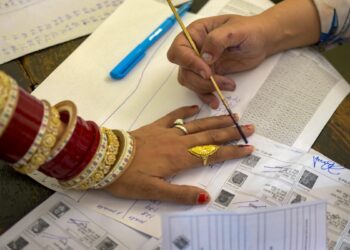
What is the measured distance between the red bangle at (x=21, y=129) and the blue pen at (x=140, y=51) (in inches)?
11.3

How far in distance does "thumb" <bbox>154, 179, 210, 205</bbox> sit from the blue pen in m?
0.26

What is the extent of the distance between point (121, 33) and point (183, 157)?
1.12 feet

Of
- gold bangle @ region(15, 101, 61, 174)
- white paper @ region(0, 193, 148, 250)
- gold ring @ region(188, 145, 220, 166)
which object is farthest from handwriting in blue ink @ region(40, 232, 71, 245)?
gold ring @ region(188, 145, 220, 166)

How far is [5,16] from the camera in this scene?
0.89m

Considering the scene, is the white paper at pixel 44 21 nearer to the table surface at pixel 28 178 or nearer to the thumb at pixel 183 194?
the table surface at pixel 28 178

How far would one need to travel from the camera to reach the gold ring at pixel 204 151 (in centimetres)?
64

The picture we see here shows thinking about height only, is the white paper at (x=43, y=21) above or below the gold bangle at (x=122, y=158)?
above

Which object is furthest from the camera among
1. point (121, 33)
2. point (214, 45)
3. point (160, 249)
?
point (121, 33)

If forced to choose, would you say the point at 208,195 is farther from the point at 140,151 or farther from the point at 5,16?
the point at 5,16

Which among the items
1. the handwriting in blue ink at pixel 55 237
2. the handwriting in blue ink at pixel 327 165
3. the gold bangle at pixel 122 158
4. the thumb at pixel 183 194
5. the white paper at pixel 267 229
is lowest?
the handwriting in blue ink at pixel 327 165

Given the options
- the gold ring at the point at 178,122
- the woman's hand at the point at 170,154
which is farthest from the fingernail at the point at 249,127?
the gold ring at the point at 178,122

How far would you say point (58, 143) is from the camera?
0.52m

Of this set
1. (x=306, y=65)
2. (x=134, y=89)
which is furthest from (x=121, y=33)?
(x=306, y=65)

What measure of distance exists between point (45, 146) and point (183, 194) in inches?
8.1
